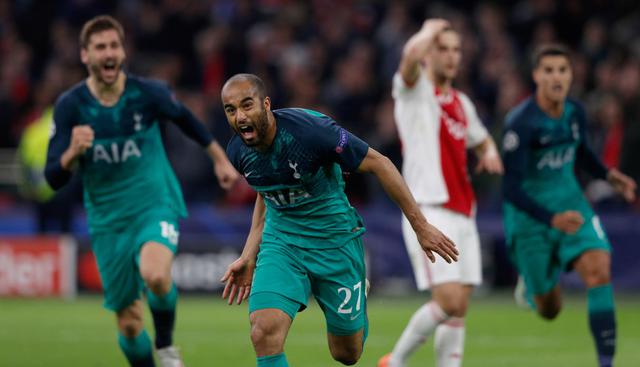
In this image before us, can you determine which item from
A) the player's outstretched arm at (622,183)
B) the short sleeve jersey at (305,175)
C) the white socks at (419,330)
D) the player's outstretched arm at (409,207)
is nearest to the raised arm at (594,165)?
the player's outstretched arm at (622,183)

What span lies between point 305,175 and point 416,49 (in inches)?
83.8

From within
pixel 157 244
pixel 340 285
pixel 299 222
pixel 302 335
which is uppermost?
pixel 299 222

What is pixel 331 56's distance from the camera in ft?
64.1

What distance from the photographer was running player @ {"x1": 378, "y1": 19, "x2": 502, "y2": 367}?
29.8 feet

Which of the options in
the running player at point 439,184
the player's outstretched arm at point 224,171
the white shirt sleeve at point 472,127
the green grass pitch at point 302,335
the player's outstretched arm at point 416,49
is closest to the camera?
the player's outstretched arm at point 416,49

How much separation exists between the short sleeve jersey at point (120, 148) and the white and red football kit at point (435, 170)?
1.78 m

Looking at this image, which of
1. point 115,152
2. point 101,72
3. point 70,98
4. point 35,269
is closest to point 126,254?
point 115,152

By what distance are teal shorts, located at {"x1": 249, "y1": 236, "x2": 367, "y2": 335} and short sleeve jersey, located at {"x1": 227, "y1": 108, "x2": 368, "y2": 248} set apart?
73 millimetres

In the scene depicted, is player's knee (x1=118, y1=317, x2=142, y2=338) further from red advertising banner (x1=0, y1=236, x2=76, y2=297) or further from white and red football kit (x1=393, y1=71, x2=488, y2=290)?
red advertising banner (x1=0, y1=236, x2=76, y2=297)

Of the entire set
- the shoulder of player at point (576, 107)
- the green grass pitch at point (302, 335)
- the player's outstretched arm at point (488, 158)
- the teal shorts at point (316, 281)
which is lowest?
the green grass pitch at point (302, 335)

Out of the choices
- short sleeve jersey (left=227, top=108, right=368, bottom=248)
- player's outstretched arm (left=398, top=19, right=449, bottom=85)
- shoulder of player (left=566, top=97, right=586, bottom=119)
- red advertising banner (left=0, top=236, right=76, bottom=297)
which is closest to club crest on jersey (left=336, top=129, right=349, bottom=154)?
short sleeve jersey (left=227, top=108, right=368, bottom=248)

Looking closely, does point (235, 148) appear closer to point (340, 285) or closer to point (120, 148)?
point (340, 285)

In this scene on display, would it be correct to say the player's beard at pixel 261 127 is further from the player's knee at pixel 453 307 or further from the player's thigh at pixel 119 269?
the player's knee at pixel 453 307

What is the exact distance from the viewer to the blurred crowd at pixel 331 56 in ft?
56.7
